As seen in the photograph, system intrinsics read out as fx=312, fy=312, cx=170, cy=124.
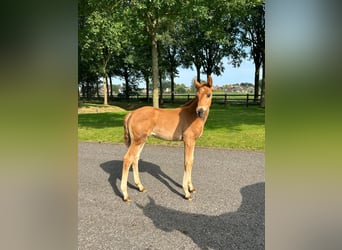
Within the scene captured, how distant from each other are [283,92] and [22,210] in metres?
0.85

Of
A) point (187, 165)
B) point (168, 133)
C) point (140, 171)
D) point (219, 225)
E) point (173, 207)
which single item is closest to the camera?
point (219, 225)

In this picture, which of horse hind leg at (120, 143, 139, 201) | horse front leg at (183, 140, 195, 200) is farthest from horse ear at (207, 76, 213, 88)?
horse hind leg at (120, 143, 139, 201)

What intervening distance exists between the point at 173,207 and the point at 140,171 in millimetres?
2287

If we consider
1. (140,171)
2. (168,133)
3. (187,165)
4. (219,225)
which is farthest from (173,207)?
(140,171)

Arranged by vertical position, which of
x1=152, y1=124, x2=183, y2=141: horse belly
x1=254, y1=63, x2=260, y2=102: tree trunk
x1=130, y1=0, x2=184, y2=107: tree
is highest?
x1=130, y1=0, x2=184, y2=107: tree

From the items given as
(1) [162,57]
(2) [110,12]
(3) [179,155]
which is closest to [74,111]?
(3) [179,155]

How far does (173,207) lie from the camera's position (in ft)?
15.6

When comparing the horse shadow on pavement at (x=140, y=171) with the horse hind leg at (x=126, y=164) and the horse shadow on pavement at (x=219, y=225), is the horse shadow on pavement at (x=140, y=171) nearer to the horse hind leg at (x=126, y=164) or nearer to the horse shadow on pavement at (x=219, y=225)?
the horse hind leg at (x=126, y=164)

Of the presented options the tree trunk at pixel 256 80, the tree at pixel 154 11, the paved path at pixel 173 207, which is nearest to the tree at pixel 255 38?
the tree trunk at pixel 256 80

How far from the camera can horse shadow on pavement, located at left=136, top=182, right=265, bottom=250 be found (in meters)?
3.60

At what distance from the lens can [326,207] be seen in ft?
2.94

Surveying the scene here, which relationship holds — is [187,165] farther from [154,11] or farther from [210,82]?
[154,11]

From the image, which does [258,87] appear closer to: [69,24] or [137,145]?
Answer: [137,145]

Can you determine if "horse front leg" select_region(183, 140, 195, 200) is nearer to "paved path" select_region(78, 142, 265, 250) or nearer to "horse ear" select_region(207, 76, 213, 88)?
"paved path" select_region(78, 142, 265, 250)
